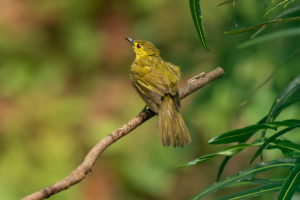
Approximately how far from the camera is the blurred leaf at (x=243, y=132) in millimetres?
1588

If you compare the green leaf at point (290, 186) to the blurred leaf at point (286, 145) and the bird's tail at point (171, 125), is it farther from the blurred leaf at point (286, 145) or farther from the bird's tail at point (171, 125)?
the bird's tail at point (171, 125)

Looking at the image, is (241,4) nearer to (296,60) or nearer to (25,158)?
(296,60)

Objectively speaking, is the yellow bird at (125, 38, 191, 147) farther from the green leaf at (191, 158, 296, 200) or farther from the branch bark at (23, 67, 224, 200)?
the green leaf at (191, 158, 296, 200)

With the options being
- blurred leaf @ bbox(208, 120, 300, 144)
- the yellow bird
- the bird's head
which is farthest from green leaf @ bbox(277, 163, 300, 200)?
the bird's head

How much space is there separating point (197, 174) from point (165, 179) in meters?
0.49

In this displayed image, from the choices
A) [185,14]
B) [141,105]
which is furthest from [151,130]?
[185,14]

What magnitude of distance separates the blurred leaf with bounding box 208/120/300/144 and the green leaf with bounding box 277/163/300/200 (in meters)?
0.15

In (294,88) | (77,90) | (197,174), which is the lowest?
(197,174)

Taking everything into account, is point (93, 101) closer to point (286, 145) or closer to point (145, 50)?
point (145, 50)

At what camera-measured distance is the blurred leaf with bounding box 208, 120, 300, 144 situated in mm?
1588

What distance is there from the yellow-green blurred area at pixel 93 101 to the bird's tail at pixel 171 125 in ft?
2.55

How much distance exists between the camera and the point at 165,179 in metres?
4.68

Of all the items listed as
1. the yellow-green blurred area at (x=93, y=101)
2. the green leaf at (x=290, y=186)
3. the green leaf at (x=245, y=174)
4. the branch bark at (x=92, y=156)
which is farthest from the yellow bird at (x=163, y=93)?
the green leaf at (x=290, y=186)

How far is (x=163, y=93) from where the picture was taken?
2.54m
